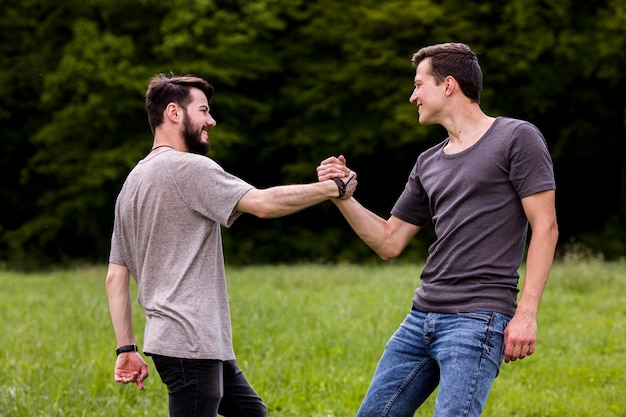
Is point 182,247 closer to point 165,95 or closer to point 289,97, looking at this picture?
point 165,95

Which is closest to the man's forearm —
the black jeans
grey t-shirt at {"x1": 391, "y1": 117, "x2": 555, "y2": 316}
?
the black jeans

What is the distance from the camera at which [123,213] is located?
4145mm

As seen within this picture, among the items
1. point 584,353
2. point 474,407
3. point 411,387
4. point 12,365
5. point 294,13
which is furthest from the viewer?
point 294,13

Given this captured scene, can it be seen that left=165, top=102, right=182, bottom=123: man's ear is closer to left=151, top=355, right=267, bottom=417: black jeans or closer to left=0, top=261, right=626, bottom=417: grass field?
left=151, top=355, right=267, bottom=417: black jeans

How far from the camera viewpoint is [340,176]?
4.59 metres

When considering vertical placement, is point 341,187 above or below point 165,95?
below

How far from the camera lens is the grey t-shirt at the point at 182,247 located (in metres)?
3.92

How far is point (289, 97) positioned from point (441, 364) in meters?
26.4

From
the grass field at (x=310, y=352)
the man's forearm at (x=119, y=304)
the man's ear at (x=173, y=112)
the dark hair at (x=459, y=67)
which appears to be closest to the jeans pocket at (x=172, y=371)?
the man's forearm at (x=119, y=304)

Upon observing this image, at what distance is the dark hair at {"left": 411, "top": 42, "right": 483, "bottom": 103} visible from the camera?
4.16m

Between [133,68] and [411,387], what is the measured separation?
78.9 ft

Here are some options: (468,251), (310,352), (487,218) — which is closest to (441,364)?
(468,251)

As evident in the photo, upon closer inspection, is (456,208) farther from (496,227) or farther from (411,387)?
(411,387)

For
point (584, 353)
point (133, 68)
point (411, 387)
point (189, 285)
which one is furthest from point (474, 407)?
point (133, 68)
